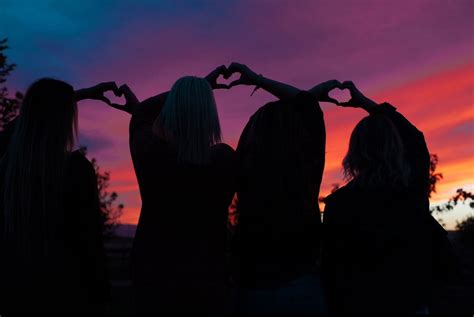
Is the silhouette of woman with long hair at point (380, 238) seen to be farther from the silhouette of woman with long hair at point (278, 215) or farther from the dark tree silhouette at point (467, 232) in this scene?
the dark tree silhouette at point (467, 232)

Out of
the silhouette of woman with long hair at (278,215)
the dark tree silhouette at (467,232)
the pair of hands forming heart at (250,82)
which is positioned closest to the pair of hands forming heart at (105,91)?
the pair of hands forming heart at (250,82)

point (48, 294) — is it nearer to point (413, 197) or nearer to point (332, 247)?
point (332, 247)

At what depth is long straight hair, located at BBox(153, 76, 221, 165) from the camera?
3508 mm

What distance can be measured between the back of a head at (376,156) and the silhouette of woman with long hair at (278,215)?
0.38m

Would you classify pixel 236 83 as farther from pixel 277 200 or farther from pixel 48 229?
pixel 48 229

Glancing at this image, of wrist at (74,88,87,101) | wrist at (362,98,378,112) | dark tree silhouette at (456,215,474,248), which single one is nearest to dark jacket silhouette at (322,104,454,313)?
wrist at (362,98,378,112)

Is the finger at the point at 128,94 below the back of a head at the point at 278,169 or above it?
above

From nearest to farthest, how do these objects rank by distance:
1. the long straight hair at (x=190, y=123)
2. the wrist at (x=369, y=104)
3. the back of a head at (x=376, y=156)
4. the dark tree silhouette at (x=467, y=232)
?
the long straight hair at (x=190, y=123) → the back of a head at (x=376, y=156) → the wrist at (x=369, y=104) → the dark tree silhouette at (x=467, y=232)

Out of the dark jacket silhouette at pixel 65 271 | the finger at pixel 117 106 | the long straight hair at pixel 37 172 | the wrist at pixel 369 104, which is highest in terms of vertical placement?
the wrist at pixel 369 104

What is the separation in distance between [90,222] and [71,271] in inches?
12.2

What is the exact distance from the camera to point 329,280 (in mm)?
3887

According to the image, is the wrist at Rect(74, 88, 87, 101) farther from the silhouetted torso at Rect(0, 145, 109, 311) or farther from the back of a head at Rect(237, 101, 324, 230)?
the back of a head at Rect(237, 101, 324, 230)

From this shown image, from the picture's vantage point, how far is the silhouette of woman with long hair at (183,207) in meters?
3.44

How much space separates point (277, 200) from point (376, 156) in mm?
885
